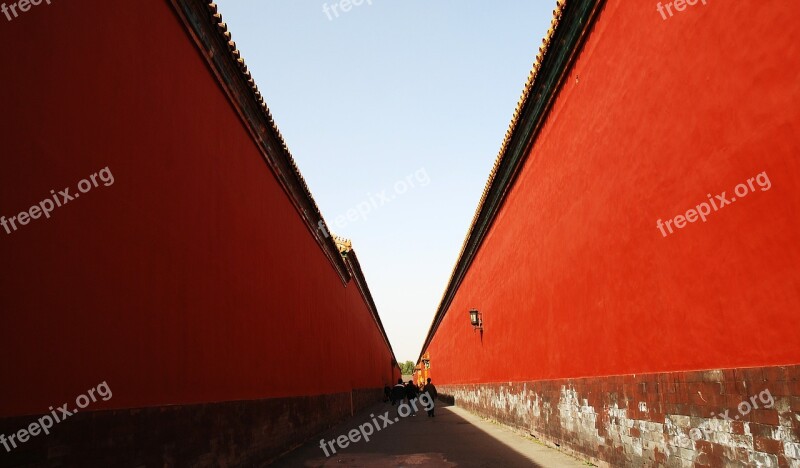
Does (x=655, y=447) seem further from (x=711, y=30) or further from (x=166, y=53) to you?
(x=166, y=53)

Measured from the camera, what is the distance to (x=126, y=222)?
436 cm

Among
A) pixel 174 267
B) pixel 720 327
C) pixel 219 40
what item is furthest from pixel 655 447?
pixel 219 40

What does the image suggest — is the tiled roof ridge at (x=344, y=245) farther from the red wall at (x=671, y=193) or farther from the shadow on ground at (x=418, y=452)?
the red wall at (x=671, y=193)

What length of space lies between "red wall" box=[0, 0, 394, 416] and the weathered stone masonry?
4205 mm

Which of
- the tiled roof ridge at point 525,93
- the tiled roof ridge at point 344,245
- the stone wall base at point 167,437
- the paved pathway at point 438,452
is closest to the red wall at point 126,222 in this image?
the stone wall base at point 167,437

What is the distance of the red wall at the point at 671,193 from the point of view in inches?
135

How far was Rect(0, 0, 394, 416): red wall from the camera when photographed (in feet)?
10.5

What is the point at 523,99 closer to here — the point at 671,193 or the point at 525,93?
the point at 525,93

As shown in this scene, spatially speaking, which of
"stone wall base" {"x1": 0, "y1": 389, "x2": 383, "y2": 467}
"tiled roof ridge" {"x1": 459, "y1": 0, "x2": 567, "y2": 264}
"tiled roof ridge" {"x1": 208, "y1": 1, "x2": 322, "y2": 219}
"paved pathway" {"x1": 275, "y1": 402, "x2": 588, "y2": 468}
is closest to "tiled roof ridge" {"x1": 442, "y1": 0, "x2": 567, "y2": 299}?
"tiled roof ridge" {"x1": 459, "y1": 0, "x2": 567, "y2": 264}

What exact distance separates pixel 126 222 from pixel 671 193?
4.29 m

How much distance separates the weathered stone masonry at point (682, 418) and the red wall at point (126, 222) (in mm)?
4205

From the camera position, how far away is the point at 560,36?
7.05 metres

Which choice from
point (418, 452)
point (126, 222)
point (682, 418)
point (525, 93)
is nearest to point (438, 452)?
point (418, 452)

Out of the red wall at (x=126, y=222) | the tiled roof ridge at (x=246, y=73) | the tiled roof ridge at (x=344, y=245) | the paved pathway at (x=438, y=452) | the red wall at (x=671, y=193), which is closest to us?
the red wall at (x=126, y=222)
